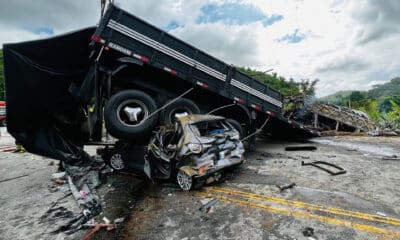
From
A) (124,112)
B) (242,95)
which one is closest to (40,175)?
(124,112)

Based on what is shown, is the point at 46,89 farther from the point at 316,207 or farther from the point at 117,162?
the point at 316,207

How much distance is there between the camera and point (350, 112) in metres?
12.9

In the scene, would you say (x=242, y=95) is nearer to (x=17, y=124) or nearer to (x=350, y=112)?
(x=17, y=124)

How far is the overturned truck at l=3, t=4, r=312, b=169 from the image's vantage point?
5.47m

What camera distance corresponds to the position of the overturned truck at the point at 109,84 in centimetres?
547

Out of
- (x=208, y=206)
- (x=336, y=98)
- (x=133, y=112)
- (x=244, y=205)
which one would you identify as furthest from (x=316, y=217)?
(x=336, y=98)

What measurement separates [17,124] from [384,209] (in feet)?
25.4

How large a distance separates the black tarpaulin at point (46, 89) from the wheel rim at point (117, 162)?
1.13 m

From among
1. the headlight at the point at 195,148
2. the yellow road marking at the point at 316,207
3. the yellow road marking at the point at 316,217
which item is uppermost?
the headlight at the point at 195,148

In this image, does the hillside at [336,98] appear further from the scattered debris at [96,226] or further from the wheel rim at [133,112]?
the scattered debris at [96,226]

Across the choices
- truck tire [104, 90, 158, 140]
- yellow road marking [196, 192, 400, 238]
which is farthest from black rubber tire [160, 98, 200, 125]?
yellow road marking [196, 192, 400, 238]

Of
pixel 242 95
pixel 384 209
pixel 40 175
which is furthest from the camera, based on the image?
pixel 242 95

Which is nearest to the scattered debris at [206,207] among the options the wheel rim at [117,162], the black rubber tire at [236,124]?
the wheel rim at [117,162]

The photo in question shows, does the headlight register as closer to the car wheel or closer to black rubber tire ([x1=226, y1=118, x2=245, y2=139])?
Answer: the car wheel
